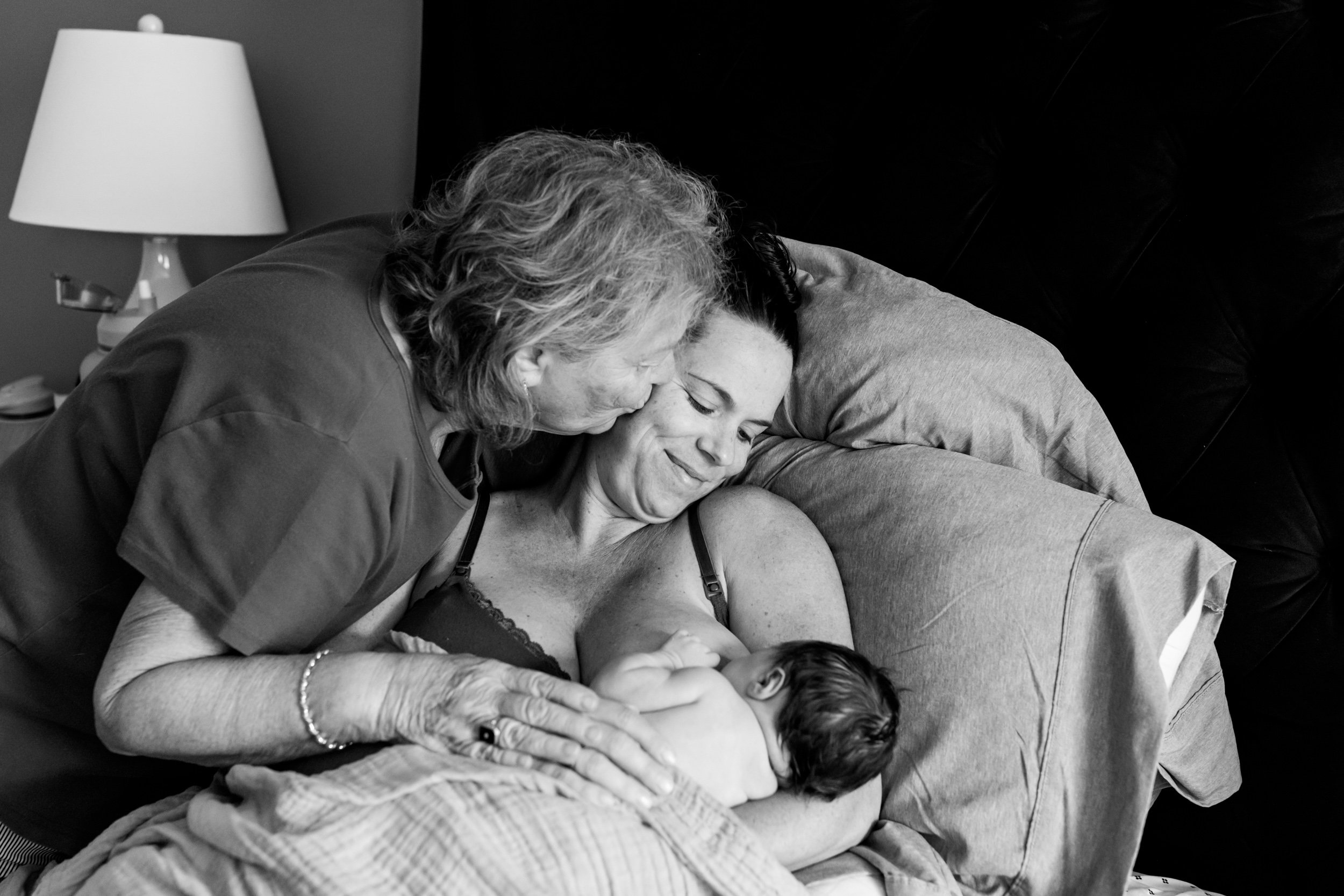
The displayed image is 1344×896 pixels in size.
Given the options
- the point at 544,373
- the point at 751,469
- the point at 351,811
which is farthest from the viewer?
the point at 751,469

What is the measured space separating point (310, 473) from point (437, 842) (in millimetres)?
356

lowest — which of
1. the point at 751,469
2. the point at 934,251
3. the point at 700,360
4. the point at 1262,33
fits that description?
the point at 751,469

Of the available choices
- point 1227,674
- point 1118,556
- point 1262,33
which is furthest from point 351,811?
point 1262,33

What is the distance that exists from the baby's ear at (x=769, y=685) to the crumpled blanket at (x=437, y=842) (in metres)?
0.15

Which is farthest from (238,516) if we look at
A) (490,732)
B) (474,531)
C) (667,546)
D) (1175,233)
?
(1175,233)

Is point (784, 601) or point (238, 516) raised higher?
point (238, 516)

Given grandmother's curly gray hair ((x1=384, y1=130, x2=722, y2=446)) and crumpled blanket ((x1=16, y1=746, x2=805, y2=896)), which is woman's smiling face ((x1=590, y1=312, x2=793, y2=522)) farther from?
crumpled blanket ((x1=16, y1=746, x2=805, y2=896))

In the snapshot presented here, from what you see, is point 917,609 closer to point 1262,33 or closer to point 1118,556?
point 1118,556

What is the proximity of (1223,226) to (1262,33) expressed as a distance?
0.78ft

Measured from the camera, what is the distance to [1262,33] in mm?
1315

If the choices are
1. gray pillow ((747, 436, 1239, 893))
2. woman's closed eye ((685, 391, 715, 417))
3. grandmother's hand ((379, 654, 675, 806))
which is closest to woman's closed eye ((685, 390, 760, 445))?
woman's closed eye ((685, 391, 715, 417))

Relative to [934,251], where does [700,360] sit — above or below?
below

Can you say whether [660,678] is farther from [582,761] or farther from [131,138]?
[131,138]

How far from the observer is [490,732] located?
101cm
